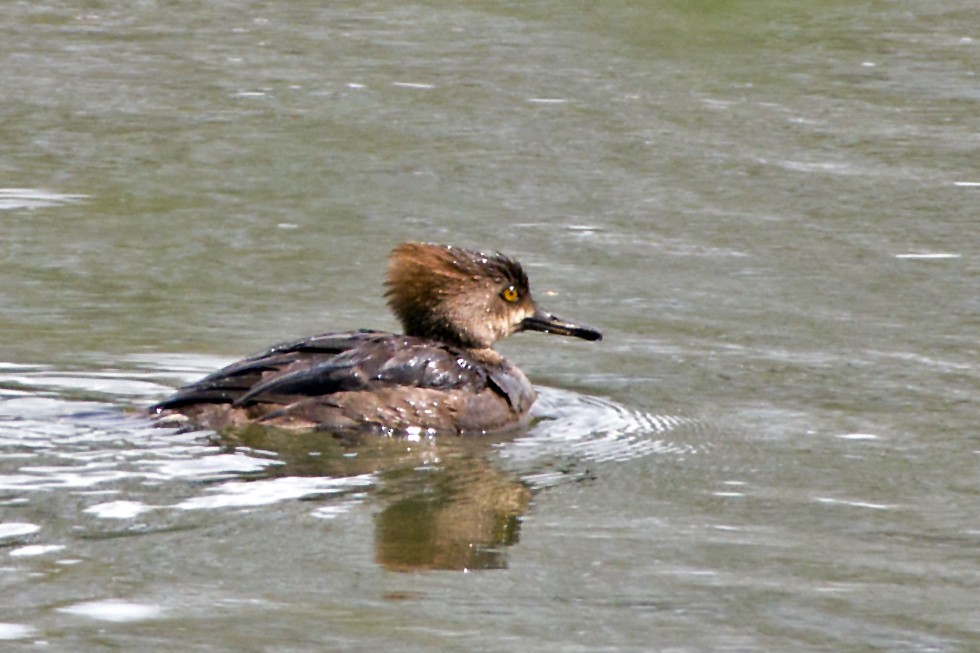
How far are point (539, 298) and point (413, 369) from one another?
217cm

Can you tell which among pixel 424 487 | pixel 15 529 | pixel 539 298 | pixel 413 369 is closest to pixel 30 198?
pixel 539 298

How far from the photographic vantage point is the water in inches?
232

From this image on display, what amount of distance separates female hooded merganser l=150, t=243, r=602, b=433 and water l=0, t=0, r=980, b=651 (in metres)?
0.19

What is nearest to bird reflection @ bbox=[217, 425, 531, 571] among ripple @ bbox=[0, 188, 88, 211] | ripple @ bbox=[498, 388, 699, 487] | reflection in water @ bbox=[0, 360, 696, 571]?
reflection in water @ bbox=[0, 360, 696, 571]

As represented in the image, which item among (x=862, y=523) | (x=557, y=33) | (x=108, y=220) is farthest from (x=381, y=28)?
(x=862, y=523)

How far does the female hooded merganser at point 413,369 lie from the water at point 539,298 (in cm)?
19

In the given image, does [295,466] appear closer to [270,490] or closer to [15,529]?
[270,490]

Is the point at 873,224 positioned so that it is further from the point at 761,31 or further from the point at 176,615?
the point at 176,615

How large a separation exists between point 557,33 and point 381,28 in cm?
151

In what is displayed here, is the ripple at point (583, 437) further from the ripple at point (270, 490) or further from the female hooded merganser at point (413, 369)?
the ripple at point (270, 490)

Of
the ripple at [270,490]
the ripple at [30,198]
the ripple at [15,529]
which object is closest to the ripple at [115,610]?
the ripple at [15,529]

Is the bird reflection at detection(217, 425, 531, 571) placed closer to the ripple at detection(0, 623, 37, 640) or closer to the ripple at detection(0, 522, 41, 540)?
the ripple at detection(0, 522, 41, 540)

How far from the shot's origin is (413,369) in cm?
822

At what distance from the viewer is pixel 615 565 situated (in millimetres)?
6215
